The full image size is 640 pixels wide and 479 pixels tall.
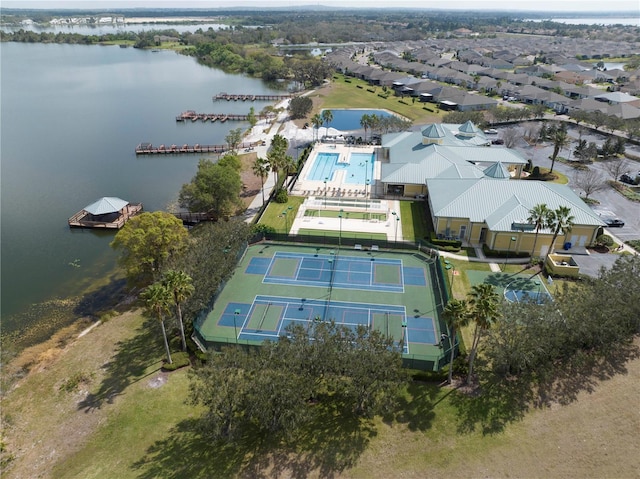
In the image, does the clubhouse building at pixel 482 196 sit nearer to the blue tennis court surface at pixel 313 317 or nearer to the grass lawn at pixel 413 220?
the grass lawn at pixel 413 220

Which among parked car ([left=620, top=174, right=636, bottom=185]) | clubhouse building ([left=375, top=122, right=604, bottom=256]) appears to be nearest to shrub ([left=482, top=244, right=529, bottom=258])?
clubhouse building ([left=375, top=122, right=604, bottom=256])

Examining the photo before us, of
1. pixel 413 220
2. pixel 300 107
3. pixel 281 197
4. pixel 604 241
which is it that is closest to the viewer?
pixel 604 241

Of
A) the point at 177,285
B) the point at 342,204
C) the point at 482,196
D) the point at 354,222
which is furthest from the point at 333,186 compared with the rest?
the point at 177,285

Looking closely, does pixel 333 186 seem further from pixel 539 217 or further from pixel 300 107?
pixel 300 107

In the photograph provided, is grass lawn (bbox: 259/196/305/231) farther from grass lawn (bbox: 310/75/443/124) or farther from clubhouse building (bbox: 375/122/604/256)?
grass lawn (bbox: 310/75/443/124)

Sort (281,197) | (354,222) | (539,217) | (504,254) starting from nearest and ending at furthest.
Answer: (539,217) → (504,254) → (354,222) → (281,197)

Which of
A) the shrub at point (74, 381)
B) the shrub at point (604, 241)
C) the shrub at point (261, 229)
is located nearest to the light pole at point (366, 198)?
the shrub at point (261, 229)

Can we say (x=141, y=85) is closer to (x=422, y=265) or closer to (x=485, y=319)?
(x=422, y=265)
